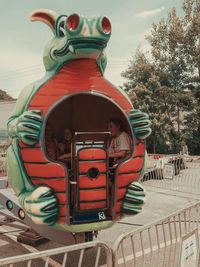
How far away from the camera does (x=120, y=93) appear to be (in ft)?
15.1

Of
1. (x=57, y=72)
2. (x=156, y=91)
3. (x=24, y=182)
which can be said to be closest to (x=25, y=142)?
(x=24, y=182)

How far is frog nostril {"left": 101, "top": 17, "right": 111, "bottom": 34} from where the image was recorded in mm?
3974

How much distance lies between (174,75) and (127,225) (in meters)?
16.5

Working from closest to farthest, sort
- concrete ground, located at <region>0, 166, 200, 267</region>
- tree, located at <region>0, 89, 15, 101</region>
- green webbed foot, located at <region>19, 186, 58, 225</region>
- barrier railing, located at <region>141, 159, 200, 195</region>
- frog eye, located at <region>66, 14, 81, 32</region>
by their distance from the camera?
1. frog eye, located at <region>66, 14, 81, 32</region>
2. green webbed foot, located at <region>19, 186, 58, 225</region>
3. concrete ground, located at <region>0, 166, 200, 267</region>
4. barrier railing, located at <region>141, 159, 200, 195</region>
5. tree, located at <region>0, 89, 15, 101</region>

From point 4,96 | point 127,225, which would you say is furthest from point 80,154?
point 4,96

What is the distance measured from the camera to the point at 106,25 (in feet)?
13.1

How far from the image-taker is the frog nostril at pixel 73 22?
3868 mm

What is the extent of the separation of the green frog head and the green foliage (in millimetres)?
15795

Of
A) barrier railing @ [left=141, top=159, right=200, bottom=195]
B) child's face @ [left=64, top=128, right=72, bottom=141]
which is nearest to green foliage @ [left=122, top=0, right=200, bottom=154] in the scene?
barrier railing @ [left=141, top=159, right=200, bottom=195]

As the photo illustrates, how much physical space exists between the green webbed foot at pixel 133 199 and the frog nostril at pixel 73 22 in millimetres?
2073

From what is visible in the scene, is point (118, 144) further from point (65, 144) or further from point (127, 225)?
point (127, 225)

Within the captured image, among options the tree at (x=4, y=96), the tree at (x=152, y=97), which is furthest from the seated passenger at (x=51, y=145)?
the tree at (x=4, y=96)

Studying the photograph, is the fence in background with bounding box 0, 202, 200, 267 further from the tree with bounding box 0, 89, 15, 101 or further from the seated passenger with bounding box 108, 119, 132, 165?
the tree with bounding box 0, 89, 15, 101

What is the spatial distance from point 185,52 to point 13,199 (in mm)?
18778
